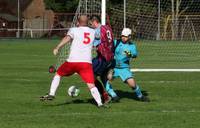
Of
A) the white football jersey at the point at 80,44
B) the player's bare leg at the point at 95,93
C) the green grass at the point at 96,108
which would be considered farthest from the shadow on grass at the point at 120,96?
the white football jersey at the point at 80,44

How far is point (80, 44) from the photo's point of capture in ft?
41.0

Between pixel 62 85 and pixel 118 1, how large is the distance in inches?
845

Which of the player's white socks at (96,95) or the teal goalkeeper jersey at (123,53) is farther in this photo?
the teal goalkeeper jersey at (123,53)

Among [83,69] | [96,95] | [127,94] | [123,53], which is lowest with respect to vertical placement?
[127,94]

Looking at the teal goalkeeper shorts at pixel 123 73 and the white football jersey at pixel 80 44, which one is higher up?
the white football jersey at pixel 80 44

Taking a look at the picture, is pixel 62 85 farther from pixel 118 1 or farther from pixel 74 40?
pixel 118 1

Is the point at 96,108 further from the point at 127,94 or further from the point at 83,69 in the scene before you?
the point at 127,94

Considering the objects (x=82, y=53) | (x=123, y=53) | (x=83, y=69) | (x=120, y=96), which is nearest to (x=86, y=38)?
(x=82, y=53)

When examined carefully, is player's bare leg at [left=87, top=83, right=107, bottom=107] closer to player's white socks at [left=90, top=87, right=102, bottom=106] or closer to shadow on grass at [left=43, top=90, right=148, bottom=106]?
player's white socks at [left=90, top=87, right=102, bottom=106]

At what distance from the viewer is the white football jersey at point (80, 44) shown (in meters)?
12.5

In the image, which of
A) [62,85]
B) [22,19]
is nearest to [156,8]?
[62,85]

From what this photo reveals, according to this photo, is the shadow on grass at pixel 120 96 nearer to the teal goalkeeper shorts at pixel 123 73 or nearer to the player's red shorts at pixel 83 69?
the teal goalkeeper shorts at pixel 123 73

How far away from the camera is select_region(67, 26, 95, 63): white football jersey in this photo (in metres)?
12.5

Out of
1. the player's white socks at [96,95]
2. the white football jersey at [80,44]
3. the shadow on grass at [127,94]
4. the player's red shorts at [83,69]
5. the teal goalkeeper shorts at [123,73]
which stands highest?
the white football jersey at [80,44]
